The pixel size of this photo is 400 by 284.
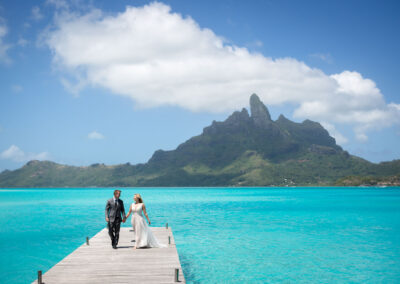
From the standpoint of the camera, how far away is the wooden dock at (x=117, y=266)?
13.0 m

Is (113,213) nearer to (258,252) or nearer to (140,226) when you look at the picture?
(140,226)

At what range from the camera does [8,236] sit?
1507 inches

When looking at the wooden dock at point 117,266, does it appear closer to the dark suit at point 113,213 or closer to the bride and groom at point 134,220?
the bride and groom at point 134,220

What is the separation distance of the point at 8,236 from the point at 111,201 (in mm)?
26723

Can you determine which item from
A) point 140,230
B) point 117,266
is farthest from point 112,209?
point 117,266

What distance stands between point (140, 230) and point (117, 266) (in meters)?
3.69

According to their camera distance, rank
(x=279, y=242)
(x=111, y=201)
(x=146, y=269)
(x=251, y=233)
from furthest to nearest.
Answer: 1. (x=251, y=233)
2. (x=279, y=242)
3. (x=111, y=201)
4. (x=146, y=269)

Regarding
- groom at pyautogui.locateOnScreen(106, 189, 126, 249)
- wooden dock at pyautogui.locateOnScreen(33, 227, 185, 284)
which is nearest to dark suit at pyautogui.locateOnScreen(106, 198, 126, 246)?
groom at pyautogui.locateOnScreen(106, 189, 126, 249)

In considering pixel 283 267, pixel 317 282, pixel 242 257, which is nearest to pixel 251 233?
pixel 242 257

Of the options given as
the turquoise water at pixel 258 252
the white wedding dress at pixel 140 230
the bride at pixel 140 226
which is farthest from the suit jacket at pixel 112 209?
the turquoise water at pixel 258 252

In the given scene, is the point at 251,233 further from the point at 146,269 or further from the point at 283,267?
the point at 146,269

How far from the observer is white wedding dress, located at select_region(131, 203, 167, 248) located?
17.8 m

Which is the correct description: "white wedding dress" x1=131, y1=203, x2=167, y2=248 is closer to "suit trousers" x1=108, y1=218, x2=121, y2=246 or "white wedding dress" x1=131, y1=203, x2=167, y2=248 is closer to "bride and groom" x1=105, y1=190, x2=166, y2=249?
"bride and groom" x1=105, y1=190, x2=166, y2=249

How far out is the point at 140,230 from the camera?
18.5 metres
